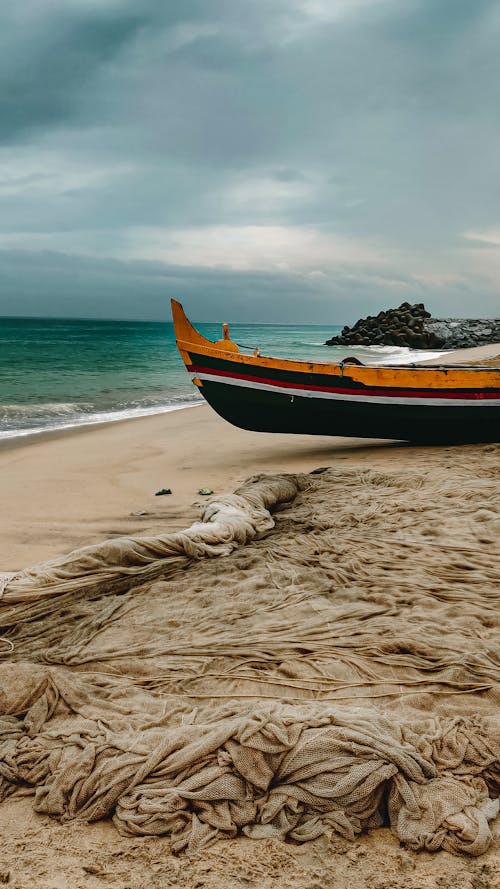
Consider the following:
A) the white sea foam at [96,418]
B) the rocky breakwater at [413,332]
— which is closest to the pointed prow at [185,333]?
the white sea foam at [96,418]

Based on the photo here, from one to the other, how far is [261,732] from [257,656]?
707 mm

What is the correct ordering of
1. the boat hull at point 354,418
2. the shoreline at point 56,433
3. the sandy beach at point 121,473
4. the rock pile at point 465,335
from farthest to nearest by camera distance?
the rock pile at point 465,335 < the shoreline at point 56,433 < the boat hull at point 354,418 < the sandy beach at point 121,473

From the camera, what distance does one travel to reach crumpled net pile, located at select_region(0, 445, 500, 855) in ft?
5.89

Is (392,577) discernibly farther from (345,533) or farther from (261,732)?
(261,732)

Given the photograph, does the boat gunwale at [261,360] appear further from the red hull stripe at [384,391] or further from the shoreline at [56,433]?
the shoreline at [56,433]

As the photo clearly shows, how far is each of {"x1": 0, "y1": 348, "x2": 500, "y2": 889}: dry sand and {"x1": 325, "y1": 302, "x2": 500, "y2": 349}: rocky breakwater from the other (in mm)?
27500

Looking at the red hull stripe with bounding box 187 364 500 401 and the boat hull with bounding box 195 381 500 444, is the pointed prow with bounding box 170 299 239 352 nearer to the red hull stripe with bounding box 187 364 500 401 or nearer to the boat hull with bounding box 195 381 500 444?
the red hull stripe with bounding box 187 364 500 401

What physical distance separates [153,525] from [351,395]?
336 cm

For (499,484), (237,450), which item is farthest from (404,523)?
(237,450)

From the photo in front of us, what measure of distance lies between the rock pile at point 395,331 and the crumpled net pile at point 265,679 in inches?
1415

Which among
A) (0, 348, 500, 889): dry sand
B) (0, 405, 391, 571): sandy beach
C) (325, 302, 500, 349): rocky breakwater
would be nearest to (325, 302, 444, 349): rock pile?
(325, 302, 500, 349): rocky breakwater

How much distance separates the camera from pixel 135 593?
3.29 m

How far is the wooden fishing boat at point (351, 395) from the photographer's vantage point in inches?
290

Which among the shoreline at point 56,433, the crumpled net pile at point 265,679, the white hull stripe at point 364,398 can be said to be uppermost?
the white hull stripe at point 364,398
